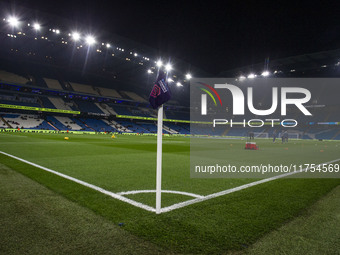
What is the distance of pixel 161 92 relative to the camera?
3.20 metres

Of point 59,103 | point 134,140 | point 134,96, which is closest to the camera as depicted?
point 134,140

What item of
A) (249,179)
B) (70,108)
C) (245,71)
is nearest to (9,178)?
(249,179)

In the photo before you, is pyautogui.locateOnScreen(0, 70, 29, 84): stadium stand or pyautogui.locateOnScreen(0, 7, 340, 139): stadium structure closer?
pyautogui.locateOnScreen(0, 7, 340, 139): stadium structure

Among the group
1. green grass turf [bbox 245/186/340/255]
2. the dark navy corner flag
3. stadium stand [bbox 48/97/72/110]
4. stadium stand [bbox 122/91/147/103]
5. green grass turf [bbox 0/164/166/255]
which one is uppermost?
stadium stand [bbox 122/91/147/103]

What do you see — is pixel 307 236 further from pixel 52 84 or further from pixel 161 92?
pixel 52 84

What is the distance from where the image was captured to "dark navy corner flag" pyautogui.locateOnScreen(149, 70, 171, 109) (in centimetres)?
315

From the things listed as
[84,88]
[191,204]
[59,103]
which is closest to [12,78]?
[59,103]

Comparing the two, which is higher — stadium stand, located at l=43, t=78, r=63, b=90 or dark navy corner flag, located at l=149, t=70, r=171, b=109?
stadium stand, located at l=43, t=78, r=63, b=90

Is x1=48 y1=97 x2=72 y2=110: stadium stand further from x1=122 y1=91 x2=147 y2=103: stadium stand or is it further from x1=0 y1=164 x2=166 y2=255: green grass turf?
x1=0 y1=164 x2=166 y2=255: green grass turf

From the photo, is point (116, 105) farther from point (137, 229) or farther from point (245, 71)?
point (137, 229)

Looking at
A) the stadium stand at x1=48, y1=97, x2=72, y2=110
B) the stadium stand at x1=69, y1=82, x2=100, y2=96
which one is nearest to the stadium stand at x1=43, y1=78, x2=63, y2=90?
the stadium stand at x1=48, y1=97, x2=72, y2=110

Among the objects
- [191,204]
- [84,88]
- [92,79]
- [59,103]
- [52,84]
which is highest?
[92,79]

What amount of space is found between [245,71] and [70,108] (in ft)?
139

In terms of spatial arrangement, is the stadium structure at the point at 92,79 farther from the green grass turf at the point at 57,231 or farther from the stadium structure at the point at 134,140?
the green grass turf at the point at 57,231
